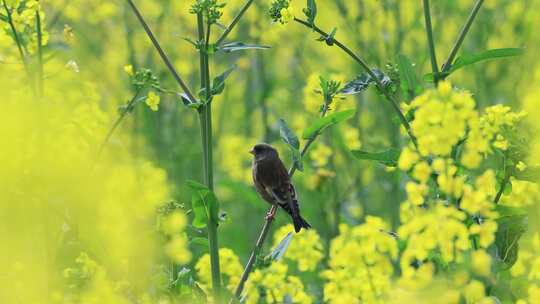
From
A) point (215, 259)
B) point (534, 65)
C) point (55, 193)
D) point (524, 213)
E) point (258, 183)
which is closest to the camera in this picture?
point (524, 213)

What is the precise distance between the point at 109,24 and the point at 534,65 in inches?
124

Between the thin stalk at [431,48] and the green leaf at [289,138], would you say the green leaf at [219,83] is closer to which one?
the green leaf at [289,138]

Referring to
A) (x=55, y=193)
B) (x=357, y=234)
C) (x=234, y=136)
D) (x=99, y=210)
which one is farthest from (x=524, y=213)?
(x=234, y=136)

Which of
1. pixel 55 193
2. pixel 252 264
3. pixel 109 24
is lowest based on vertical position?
pixel 252 264

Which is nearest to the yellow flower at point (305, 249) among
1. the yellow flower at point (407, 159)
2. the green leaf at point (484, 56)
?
the green leaf at point (484, 56)

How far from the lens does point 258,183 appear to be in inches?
181

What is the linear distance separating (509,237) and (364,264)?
78 cm

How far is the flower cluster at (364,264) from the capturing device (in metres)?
2.80

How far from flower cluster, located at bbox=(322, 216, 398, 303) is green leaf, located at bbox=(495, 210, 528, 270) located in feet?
1.35

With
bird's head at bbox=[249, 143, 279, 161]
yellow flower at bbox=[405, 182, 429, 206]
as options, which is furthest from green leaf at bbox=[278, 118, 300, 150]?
yellow flower at bbox=[405, 182, 429, 206]

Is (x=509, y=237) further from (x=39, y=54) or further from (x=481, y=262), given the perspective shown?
(x=39, y=54)

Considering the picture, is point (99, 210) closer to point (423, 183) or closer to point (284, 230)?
point (284, 230)

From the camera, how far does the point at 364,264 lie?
117 inches

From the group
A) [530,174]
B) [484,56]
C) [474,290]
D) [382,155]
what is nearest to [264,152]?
[382,155]
